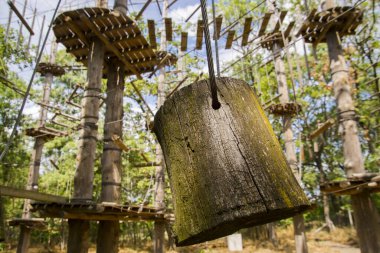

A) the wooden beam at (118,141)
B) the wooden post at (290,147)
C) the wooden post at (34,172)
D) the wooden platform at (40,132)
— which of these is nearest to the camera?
the wooden beam at (118,141)

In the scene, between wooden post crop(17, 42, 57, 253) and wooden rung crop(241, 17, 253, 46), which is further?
wooden post crop(17, 42, 57, 253)

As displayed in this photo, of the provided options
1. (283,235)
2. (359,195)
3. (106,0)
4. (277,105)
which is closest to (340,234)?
(283,235)

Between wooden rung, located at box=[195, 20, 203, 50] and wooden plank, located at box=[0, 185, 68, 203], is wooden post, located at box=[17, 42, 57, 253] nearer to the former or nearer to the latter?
wooden rung, located at box=[195, 20, 203, 50]

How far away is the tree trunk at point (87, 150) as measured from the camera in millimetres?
5837

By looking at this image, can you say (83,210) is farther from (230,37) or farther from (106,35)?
(230,37)

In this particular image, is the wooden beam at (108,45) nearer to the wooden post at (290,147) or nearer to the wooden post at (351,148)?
the wooden post at (290,147)

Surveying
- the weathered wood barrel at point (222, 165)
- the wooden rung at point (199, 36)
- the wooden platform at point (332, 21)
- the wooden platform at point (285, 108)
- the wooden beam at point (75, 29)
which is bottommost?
the weathered wood barrel at point (222, 165)

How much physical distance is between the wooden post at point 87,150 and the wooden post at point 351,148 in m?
5.71

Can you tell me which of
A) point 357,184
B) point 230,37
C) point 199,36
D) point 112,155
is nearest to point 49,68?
point 112,155

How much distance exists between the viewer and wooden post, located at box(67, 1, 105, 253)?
19.1 ft

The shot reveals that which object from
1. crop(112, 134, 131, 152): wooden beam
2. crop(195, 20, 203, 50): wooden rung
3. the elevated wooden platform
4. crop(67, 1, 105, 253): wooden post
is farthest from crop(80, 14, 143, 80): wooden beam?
the elevated wooden platform

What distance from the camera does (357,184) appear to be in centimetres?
638

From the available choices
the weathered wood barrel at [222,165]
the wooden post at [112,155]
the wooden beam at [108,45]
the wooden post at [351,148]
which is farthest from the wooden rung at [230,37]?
the weathered wood barrel at [222,165]

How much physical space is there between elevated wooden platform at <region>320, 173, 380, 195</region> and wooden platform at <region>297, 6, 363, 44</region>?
359cm
